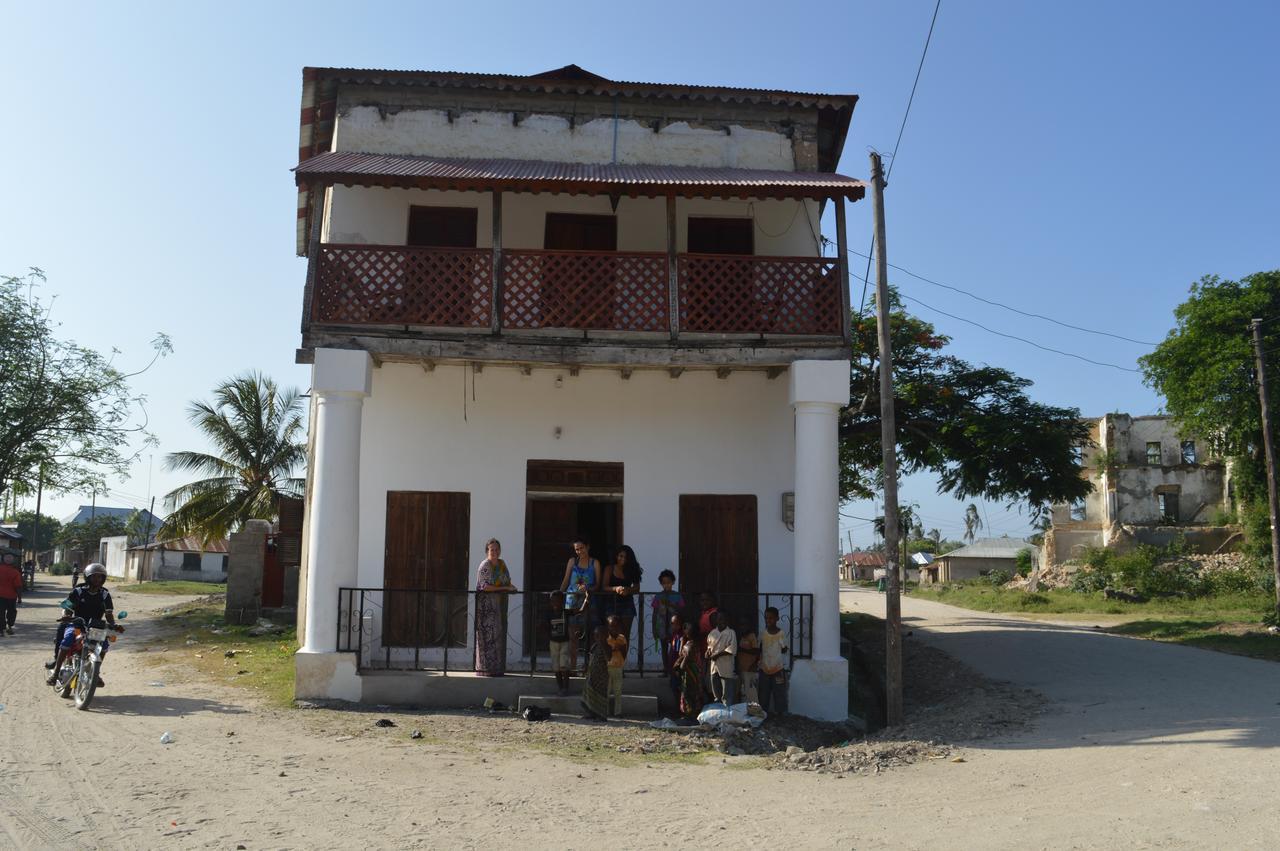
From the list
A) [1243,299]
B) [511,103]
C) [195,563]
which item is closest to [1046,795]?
[511,103]

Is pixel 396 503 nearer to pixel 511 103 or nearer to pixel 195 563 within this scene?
pixel 511 103

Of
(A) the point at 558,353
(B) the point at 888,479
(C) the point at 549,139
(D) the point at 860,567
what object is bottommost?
(D) the point at 860,567

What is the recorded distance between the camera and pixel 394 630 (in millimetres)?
11578

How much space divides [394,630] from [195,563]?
4411 centimetres

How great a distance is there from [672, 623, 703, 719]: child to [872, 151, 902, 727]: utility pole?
6.56 ft

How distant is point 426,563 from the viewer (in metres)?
11.7

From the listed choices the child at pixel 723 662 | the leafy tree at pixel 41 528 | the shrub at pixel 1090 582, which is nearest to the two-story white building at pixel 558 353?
the child at pixel 723 662

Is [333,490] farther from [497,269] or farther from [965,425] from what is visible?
[965,425]

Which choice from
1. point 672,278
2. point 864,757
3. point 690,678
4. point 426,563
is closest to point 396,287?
point 672,278

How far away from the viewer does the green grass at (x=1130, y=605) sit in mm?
23359

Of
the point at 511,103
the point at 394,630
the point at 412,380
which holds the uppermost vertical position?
the point at 511,103

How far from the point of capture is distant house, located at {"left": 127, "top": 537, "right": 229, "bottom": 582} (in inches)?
1925

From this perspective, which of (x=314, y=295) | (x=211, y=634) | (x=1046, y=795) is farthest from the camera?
(x=211, y=634)

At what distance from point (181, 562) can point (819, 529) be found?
1874 inches
